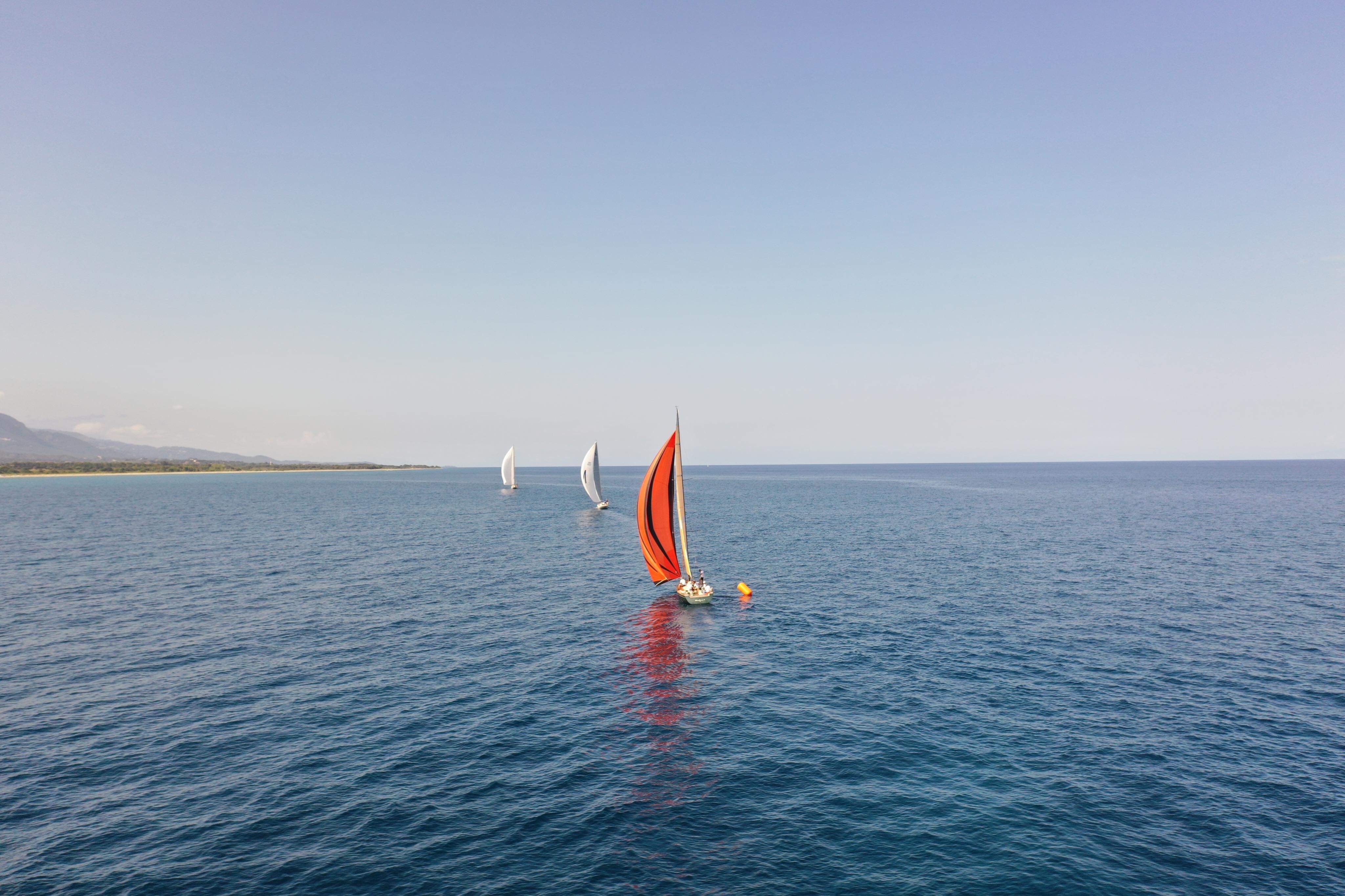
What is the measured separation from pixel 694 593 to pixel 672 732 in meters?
26.1

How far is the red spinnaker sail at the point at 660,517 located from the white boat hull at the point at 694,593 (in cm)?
147

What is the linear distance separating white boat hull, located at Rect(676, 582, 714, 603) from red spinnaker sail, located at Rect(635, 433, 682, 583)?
4.82 feet

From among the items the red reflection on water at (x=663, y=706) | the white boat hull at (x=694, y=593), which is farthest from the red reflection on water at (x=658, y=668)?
the white boat hull at (x=694, y=593)

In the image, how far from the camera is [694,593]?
5931 centimetres

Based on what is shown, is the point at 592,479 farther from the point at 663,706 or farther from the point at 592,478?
the point at 663,706

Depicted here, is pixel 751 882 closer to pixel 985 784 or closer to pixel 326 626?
pixel 985 784

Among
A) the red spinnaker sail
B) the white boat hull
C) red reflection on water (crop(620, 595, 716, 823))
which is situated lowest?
red reflection on water (crop(620, 595, 716, 823))

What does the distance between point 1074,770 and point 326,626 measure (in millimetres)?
53245

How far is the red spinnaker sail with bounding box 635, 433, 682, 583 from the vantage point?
55.5 metres

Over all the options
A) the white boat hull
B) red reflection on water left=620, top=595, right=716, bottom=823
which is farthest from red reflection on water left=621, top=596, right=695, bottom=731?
the white boat hull

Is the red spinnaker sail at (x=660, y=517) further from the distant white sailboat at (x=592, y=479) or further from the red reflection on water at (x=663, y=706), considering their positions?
the distant white sailboat at (x=592, y=479)

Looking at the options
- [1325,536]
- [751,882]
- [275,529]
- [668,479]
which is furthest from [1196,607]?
[275,529]

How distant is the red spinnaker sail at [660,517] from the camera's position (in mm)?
55469

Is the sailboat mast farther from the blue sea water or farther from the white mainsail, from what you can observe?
the white mainsail
